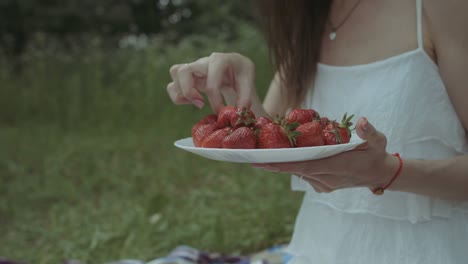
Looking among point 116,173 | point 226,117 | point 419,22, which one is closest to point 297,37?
point 419,22

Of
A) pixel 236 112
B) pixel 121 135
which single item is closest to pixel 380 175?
pixel 236 112

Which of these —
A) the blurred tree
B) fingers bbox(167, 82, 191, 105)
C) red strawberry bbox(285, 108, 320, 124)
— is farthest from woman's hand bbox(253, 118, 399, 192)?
the blurred tree

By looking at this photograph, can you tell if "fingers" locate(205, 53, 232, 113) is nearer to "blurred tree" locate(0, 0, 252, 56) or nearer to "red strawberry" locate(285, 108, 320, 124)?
"red strawberry" locate(285, 108, 320, 124)

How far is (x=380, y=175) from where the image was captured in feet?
3.13

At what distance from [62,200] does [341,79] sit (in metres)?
2.36

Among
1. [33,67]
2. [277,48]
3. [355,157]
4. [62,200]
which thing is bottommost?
[62,200]

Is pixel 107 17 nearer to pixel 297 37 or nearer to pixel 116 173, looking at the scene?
pixel 116 173

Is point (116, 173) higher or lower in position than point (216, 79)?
lower

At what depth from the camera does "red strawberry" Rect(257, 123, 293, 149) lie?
0.90 meters

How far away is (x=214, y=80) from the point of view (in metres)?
1.19

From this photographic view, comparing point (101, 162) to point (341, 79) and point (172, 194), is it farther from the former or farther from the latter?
point (341, 79)

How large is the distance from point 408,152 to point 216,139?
431 millimetres

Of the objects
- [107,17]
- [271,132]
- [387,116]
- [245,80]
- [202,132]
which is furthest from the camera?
[107,17]

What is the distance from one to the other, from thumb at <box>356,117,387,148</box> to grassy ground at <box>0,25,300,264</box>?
1.48 metres
